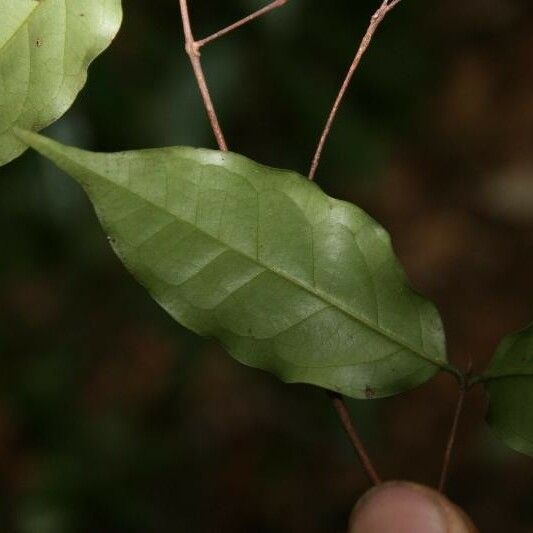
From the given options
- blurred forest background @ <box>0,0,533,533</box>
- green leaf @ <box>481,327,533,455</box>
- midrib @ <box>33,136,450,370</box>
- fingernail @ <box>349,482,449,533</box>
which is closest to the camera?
midrib @ <box>33,136,450,370</box>

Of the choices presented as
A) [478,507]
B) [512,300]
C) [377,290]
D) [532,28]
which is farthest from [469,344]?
[377,290]

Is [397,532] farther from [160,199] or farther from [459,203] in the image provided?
[459,203]

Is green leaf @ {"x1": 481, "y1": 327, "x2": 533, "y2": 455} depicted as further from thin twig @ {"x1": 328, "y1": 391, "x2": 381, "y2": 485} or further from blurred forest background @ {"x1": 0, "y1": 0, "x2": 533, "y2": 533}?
blurred forest background @ {"x1": 0, "y1": 0, "x2": 533, "y2": 533}

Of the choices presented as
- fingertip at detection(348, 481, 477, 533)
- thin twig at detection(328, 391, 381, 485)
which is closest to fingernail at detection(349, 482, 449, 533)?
fingertip at detection(348, 481, 477, 533)

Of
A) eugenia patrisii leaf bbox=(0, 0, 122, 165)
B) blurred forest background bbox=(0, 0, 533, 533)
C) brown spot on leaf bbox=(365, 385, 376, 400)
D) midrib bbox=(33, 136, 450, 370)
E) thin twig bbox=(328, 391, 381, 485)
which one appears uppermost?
eugenia patrisii leaf bbox=(0, 0, 122, 165)

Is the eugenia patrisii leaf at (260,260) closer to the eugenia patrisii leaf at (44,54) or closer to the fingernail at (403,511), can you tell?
the eugenia patrisii leaf at (44,54)

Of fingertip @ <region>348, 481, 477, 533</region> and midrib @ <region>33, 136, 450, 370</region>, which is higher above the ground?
midrib @ <region>33, 136, 450, 370</region>
